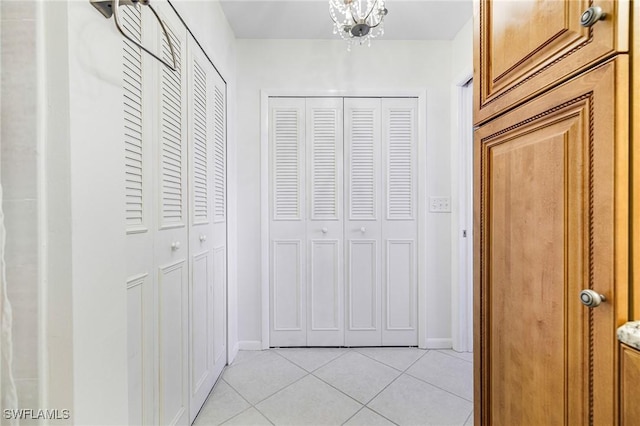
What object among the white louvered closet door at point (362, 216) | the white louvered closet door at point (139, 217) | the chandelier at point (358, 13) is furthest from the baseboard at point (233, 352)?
the chandelier at point (358, 13)

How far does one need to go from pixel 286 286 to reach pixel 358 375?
2.72ft

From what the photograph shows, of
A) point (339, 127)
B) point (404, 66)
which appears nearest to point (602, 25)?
point (339, 127)

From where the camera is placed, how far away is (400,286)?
2.27 m

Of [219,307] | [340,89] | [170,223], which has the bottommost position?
[219,307]

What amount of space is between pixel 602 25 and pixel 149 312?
1506 millimetres

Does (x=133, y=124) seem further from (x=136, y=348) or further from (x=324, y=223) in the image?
(x=324, y=223)

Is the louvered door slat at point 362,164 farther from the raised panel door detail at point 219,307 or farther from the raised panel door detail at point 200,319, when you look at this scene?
the raised panel door detail at point 200,319

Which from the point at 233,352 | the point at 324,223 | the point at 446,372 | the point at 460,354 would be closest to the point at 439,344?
the point at 460,354

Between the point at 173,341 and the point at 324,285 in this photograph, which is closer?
the point at 173,341

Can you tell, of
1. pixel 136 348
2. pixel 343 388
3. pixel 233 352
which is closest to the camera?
pixel 136 348

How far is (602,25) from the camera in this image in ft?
1.66

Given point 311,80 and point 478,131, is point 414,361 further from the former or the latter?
point 311,80

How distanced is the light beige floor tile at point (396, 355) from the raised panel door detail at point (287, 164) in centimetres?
121

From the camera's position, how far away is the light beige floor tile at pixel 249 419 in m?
1.47
